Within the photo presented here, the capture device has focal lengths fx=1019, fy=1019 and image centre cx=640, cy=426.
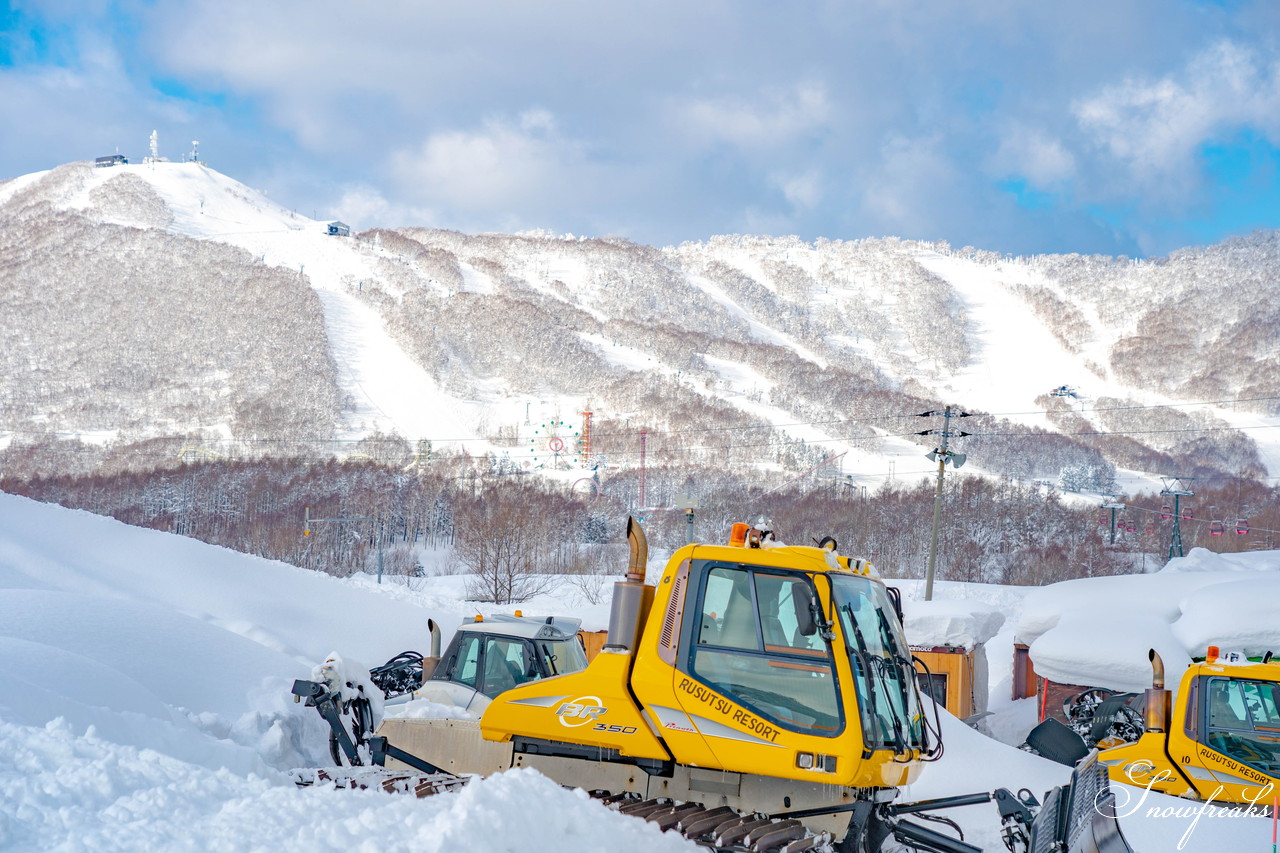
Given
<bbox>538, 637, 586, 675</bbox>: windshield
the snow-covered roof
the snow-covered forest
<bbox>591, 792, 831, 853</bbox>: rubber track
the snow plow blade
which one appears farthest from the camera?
the snow-covered forest

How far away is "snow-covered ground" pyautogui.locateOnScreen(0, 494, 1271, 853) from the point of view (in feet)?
16.0

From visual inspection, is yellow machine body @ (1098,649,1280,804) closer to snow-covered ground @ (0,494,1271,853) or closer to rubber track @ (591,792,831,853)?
snow-covered ground @ (0,494,1271,853)

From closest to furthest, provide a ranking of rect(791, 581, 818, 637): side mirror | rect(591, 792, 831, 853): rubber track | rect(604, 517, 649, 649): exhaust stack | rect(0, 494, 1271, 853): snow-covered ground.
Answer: rect(0, 494, 1271, 853): snow-covered ground
rect(591, 792, 831, 853): rubber track
rect(791, 581, 818, 637): side mirror
rect(604, 517, 649, 649): exhaust stack

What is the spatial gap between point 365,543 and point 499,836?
9073 centimetres

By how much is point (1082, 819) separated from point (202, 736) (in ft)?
22.3

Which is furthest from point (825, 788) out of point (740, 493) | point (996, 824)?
point (740, 493)

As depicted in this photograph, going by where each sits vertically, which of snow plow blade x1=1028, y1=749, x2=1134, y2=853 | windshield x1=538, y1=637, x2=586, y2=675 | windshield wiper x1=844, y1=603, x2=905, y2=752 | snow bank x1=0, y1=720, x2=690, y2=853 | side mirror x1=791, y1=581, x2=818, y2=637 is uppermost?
side mirror x1=791, y1=581, x2=818, y2=637

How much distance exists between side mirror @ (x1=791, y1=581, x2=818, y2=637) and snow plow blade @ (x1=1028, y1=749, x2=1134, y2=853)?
1.67 metres

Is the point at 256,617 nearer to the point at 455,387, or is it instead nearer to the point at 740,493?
the point at 740,493

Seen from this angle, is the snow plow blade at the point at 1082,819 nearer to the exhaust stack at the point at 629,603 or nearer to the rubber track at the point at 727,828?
the rubber track at the point at 727,828

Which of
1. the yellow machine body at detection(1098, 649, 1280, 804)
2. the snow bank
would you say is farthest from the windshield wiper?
the yellow machine body at detection(1098, 649, 1280, 804)

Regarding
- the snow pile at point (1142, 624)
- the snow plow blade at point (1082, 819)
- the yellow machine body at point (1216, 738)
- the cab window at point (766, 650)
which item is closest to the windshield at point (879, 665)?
the cab window at point (766, 650)

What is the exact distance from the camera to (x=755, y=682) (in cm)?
660

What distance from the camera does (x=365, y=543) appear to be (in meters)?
92.1
